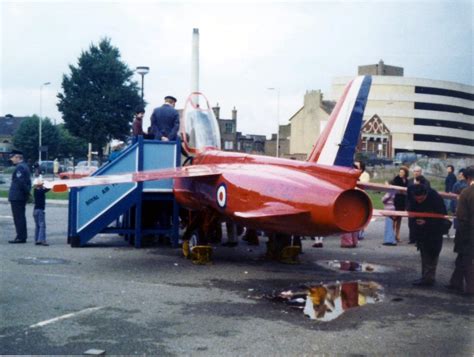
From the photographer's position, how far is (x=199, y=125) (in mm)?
12805

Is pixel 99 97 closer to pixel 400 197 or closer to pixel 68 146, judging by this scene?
pixel 68 146

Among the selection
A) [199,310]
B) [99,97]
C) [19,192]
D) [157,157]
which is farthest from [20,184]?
[99,97]

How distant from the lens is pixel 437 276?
10.5m

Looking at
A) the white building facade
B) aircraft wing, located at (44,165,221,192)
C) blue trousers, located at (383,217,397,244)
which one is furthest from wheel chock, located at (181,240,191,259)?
the white building facade

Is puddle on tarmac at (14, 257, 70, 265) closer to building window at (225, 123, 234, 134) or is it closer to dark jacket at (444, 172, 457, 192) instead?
dark jacket at (444, 172, 457, 192)

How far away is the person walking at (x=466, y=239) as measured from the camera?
8.61 m

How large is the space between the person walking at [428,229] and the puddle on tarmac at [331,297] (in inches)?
34.9

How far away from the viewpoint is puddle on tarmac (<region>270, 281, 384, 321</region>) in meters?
7.51

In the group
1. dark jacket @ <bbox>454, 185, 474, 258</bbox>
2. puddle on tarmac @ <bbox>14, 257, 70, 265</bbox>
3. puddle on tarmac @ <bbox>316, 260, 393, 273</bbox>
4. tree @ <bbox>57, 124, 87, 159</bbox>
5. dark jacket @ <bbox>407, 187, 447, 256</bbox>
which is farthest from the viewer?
tree @ <bbox>57, 124, 87, 159</bbox>

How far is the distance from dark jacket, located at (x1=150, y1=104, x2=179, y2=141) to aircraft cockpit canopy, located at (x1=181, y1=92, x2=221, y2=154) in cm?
51

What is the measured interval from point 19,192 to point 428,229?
9.16 m

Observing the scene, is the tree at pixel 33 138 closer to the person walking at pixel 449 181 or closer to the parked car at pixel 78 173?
the parked car at pixel 78 173

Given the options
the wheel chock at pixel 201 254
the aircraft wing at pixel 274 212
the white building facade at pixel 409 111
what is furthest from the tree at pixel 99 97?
the aircraft wing at pixel 274 212

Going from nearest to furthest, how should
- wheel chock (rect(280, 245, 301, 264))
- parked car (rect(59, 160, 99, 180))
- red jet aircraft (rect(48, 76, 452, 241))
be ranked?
red jet aircraft (rect(48, 76, 452, 241)) → wheel chock (rect(280, 245, 301, 264)) → parked car (rect(59, 160, 99, 180))
